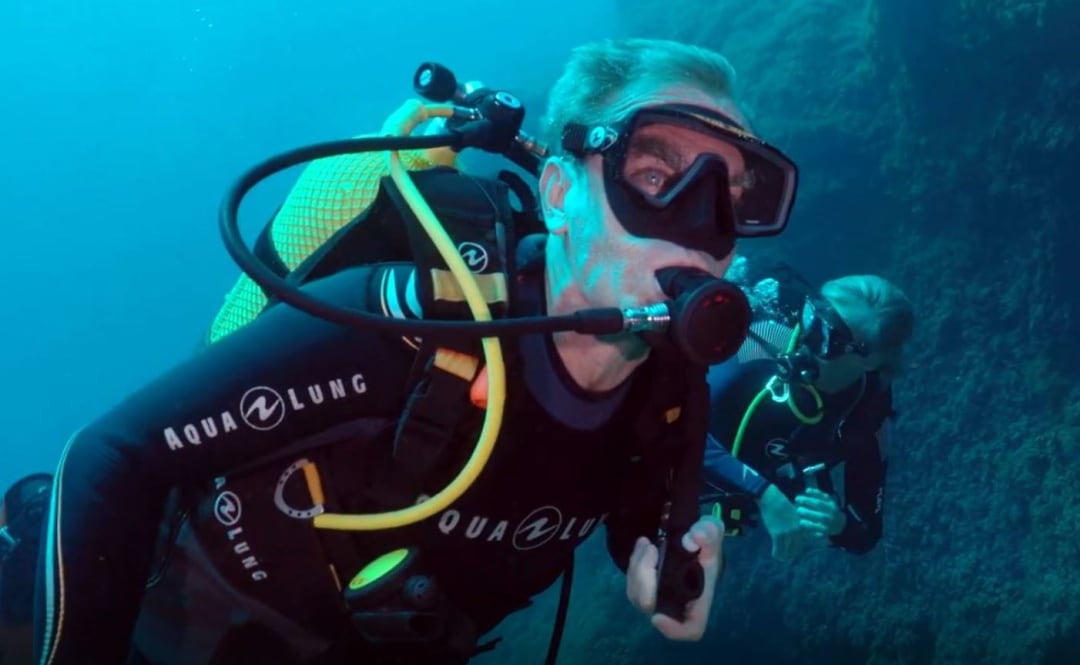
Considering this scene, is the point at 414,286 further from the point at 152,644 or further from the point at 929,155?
the point at 929,155

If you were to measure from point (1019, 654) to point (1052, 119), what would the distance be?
579 cm

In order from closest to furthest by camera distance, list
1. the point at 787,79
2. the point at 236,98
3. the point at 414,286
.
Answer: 1. the point at 414,286
2. the point at 787,79
3. the point at 236,98

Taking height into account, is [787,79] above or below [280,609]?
below

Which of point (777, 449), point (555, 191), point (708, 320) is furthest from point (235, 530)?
point (777, 449)

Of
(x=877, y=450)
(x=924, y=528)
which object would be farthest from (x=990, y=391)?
(x=877, y=450)

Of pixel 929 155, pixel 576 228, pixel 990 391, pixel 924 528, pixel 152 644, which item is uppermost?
pixel 576 228

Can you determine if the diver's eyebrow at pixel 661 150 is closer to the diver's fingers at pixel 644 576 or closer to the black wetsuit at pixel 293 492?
the black wetsuit at pixel 293 492

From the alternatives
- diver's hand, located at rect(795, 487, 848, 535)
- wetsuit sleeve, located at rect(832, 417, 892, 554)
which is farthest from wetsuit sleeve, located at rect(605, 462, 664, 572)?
wetsuit sleeve, located at rect(832, 417, 892, 554)

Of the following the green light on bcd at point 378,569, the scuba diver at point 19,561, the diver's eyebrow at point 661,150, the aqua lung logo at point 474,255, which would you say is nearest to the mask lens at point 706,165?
the diver's eyebrow at point 661,150

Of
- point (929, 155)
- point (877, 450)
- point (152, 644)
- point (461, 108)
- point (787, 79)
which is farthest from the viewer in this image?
point (787, 79)

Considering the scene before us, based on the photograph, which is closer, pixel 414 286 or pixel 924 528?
pixel 414 286

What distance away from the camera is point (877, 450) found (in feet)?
17.1

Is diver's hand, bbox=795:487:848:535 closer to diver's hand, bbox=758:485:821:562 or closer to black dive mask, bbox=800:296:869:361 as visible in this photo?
diver's hand, bbox=758:485:821:562

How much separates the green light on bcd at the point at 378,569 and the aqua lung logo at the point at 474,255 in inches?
30.7
